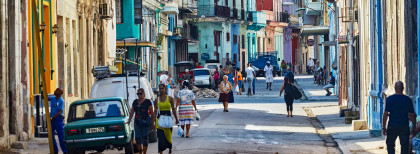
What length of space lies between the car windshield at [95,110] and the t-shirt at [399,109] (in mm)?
6136

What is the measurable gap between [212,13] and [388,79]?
186 ft

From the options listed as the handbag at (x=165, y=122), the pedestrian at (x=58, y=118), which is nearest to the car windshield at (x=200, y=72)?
the pedestrian at (x=58, y=118)

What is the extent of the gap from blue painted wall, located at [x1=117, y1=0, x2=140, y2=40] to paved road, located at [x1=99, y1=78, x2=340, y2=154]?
1152 centimetres

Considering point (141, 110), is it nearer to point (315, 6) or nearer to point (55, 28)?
point (55, 28)

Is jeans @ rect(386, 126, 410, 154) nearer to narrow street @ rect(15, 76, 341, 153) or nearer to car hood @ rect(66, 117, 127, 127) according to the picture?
narrow street @ rect(15, 76, 341, 153)

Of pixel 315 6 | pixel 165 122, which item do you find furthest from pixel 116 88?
pixel 315 6

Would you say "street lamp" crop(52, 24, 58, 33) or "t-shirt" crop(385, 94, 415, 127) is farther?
"street lamp" crop(52, 24, 58, 33)

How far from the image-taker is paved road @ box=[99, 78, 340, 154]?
1964 centimetres

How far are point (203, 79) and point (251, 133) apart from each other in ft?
96.1

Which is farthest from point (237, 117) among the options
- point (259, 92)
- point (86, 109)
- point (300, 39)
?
point (300, 39)

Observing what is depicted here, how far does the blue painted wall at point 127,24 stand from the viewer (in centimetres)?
4728

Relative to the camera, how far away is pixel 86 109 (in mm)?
18672

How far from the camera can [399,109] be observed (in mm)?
14500

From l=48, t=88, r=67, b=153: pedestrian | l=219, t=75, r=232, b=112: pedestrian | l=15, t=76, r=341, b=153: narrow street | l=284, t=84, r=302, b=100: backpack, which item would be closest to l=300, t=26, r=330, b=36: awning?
l=15, t=76, r=341, b=153: narrow street
